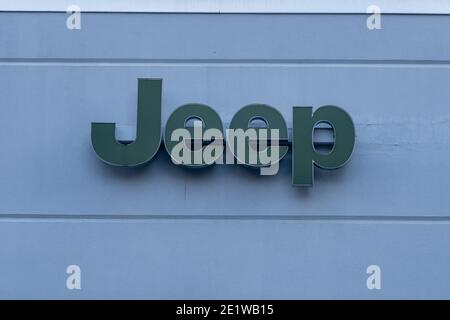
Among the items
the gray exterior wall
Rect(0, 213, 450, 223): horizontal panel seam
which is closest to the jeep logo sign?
the gray exterior wall

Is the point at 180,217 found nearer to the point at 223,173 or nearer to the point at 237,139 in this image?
the point at 223,173

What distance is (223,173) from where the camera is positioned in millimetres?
6445

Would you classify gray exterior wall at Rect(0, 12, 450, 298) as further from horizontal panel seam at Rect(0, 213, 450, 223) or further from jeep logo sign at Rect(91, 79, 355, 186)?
jeep logo sign at Rect(91, 79, 355, 186)

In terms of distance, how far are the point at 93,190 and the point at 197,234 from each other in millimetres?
1015

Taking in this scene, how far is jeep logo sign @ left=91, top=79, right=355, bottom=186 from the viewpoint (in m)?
6.27

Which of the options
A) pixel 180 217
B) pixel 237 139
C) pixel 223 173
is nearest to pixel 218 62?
pixel 237 139

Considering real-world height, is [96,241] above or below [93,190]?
below

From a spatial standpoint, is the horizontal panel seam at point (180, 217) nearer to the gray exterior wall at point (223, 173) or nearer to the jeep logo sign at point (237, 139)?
the gray exterior wall at point (223, 173)

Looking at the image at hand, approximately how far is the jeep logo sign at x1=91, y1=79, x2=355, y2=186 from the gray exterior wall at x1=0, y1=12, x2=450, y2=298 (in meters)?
0.18

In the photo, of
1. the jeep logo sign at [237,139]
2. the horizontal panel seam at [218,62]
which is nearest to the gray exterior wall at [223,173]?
the horizontal panel seam at [218,62]

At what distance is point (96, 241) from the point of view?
639 cm

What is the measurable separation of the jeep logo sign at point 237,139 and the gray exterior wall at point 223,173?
7.1 inches

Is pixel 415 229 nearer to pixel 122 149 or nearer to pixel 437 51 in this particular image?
pixel 437 51

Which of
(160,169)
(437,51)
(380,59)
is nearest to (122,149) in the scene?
(160,169)
